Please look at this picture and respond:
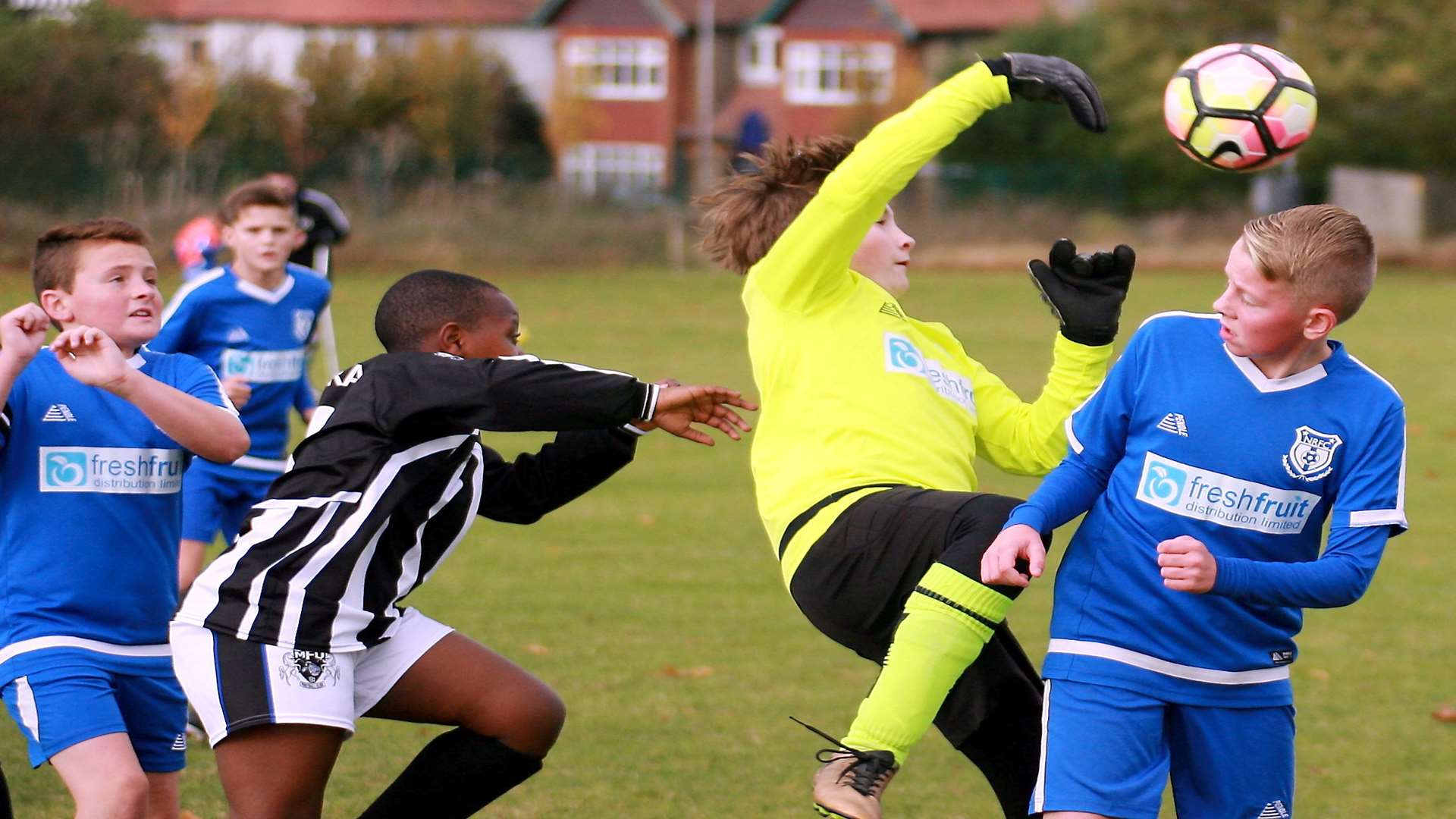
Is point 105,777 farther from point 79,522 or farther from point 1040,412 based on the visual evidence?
point 1040,412

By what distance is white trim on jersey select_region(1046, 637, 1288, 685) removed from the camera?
3.54 meters

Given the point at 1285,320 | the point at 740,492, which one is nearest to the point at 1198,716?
the point at 1285,320

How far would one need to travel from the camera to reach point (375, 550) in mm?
3779

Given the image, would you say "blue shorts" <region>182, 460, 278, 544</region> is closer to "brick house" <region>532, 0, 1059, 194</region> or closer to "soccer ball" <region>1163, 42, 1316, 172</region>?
"soccer ball" <region>1163, 42, 1316, 172</region>

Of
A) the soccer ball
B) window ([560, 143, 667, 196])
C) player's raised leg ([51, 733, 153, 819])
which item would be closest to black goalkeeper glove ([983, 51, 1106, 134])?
the soccer ball

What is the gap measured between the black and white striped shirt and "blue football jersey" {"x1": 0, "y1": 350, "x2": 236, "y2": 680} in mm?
319

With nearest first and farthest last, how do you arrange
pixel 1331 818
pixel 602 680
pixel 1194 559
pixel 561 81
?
pixel 1194 559, pixel 1331 818, pixel 602 680, pixel 561 81

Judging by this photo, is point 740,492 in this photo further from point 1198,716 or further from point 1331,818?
point 1198,716

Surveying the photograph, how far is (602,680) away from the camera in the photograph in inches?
267

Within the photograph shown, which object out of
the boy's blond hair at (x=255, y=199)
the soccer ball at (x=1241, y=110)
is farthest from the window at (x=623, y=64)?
the soccer ball at (x=1241, y=110)

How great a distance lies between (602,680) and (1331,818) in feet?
9.52

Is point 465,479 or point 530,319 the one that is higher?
point 465,479

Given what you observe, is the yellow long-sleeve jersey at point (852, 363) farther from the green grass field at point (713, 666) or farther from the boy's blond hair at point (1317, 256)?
Result: the green grass field at point (713, 666)

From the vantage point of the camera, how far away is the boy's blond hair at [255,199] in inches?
292
